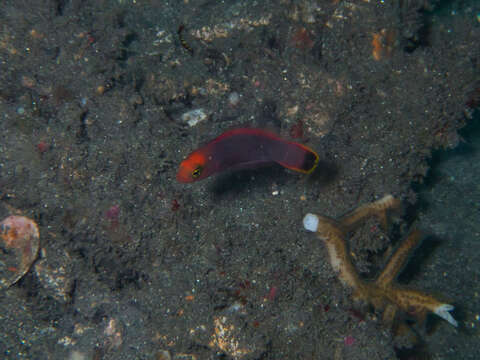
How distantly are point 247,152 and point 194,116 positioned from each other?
75.4 inches

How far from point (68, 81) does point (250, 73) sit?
2.88 m

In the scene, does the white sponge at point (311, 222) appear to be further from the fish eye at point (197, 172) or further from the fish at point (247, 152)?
the fish eye at point (197, 172)

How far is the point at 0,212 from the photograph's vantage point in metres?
4.30

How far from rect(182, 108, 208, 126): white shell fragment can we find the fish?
1.80 metres

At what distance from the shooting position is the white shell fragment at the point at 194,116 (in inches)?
190

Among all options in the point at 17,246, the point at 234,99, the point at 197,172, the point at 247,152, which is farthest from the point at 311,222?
the point at 17,246

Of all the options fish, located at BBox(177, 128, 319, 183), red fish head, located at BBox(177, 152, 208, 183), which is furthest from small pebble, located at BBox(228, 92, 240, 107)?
red fish head, located at BBox(177, 152, 208, 183)

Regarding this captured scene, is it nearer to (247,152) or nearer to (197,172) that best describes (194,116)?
(247,152)

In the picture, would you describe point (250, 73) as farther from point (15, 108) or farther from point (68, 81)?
point (15, 108)

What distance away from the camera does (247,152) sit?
3281 millimetres

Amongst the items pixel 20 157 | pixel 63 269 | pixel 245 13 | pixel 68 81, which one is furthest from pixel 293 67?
pixel 63 269

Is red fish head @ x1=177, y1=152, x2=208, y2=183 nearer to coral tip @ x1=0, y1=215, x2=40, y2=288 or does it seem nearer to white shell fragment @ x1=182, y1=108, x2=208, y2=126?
white shell fragment @ x1=182, y1=108, x2=208, y2=126

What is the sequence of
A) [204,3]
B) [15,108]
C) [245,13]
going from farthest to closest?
[204,3] < [245,13] < [15,108]

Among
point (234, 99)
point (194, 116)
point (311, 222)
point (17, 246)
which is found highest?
point (234, 99)
